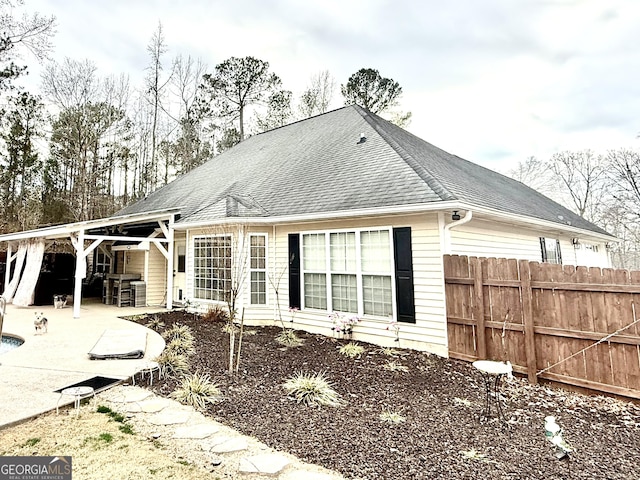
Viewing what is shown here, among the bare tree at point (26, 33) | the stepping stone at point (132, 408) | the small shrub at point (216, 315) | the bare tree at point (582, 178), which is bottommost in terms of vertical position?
the stepping stone at point (132, 408)

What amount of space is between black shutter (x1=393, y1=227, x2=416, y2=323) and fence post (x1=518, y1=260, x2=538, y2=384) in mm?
1850

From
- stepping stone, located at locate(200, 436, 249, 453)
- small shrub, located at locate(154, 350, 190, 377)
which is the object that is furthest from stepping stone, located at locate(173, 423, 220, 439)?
small shrub, located at locate(154, 350, 190, 377)

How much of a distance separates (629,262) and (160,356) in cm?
3480

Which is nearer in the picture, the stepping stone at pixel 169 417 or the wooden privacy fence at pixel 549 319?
the stepping stone at pixel 169 417

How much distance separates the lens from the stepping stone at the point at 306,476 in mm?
2551

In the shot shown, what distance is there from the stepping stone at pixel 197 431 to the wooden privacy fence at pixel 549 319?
4.21 m

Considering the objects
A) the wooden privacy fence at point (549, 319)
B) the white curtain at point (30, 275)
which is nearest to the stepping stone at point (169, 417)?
the wooden privacy fence at point (549, 319)

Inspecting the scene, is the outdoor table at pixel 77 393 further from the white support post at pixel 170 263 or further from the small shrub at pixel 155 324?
the white support post at pixel 170 263

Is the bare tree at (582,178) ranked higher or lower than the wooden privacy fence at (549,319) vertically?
higher

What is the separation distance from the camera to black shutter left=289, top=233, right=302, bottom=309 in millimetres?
8023

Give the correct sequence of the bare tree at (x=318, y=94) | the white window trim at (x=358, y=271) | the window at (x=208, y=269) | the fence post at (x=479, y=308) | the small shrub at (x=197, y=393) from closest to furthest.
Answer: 1. the small shrub at (x=197, y=393)
2. the fence post at (x=479, y=308)
3. the white window trim at (x=358, y=271)
4. the window at (x=208, y=269)
5. the bare tree at (x=318, y=94)

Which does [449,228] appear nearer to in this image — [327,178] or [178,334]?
[327,178]

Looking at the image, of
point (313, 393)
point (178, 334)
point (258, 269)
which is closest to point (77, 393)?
point (313, 393)

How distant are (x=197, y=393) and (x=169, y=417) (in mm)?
546
